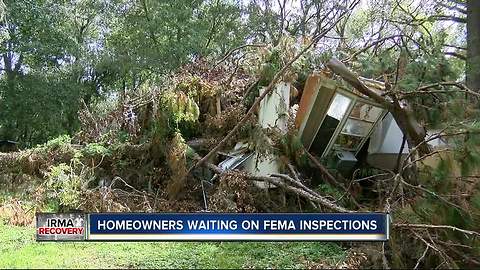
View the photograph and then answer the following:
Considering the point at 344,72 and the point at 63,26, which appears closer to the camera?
the point at 344,72

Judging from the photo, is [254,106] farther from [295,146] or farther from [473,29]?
[473,29]

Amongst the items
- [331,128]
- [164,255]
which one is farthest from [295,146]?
[164,255]

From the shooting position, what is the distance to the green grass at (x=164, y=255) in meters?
4.52

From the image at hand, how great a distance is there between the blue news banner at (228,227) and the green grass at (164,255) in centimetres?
28

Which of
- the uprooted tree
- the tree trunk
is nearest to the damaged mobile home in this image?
the uprooted tree

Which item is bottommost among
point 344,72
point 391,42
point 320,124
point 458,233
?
point 458,233

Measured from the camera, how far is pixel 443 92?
559 cm

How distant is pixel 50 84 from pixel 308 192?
14.2 metres

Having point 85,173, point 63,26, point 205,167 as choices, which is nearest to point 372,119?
point 205,167

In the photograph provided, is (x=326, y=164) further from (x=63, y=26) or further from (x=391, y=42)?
(x=63, y=26)

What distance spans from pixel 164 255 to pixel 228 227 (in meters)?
0.86

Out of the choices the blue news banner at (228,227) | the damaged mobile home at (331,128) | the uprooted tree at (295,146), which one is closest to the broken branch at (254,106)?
the uprooted tree at (295,146)

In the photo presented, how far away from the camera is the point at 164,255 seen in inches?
191

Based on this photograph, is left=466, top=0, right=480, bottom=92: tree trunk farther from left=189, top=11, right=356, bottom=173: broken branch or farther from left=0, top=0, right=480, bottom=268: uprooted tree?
left=189, top=11, right=356, bottom=173: broken branch
